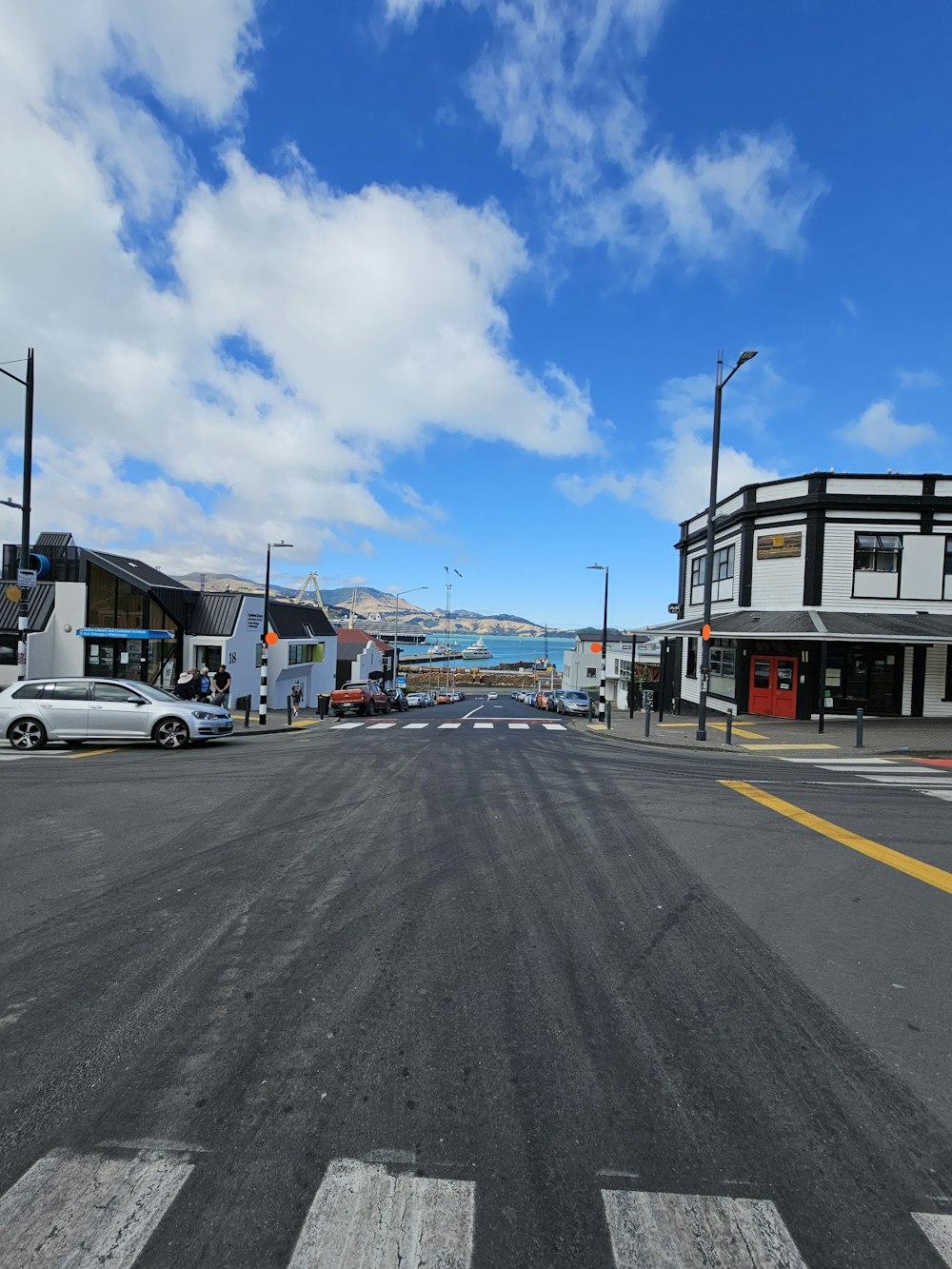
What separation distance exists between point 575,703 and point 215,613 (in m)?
19.6

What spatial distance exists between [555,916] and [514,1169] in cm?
259

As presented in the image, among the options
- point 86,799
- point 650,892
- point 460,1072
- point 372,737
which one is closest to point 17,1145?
point 460,1072

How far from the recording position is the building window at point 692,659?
2753 centimetres

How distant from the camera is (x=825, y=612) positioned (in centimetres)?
2123

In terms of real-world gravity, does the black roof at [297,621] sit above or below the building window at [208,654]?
above

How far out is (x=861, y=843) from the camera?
24.5 feet

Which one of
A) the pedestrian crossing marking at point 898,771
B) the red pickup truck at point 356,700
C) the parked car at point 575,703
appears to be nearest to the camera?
the pedestrian crossing marking at point 898,771

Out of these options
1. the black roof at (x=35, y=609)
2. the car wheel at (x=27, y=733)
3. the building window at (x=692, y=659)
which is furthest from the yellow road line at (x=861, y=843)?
the black roof at (x=35, y=609)

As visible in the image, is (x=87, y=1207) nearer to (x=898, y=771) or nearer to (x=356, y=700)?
(x=898, y=771)

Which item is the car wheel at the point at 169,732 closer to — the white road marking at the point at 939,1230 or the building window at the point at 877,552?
the white road marking at the point at 939,1230

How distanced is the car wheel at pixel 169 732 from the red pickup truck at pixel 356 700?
14778 mm

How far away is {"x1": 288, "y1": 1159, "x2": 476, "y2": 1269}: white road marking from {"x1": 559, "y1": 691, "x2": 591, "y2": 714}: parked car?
32.5m

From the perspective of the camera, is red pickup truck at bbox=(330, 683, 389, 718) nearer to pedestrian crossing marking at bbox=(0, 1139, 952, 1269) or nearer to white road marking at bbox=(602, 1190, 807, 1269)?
pedestrian crossing marking at bbox=(0, 1139, 952, 1269)

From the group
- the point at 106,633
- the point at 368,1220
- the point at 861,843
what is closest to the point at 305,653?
the point at 106,633
